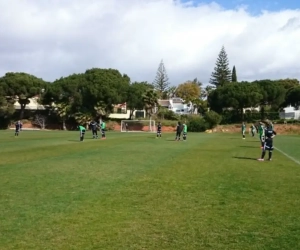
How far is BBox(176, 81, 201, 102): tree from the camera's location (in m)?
123

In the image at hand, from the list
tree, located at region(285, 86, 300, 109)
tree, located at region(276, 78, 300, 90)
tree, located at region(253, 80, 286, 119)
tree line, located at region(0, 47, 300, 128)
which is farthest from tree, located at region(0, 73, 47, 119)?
tree, located at region(276, 78, 300, 90)

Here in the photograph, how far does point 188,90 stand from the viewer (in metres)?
126

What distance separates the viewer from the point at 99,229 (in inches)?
299

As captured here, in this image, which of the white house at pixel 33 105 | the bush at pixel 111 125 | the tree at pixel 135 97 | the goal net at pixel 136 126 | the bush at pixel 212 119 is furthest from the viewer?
the white house at pixel 33 105

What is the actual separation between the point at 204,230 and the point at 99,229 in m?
1.90

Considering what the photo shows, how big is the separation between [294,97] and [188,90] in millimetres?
41714

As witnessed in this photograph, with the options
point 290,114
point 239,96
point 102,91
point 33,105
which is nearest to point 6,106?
point 33,105

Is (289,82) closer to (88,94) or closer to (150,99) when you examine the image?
(150,99)

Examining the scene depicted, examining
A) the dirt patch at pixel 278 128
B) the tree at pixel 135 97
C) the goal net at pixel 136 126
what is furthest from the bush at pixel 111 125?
the dirt patch at pixel 278 128

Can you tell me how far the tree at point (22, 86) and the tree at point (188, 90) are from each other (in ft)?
164

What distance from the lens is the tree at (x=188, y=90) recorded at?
123m

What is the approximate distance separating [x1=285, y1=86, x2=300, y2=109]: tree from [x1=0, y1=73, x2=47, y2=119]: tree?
2055 inches

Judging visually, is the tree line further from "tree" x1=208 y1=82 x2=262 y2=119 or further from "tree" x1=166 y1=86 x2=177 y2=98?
"tree" x1=166 y1=86 x2=177 y2=98

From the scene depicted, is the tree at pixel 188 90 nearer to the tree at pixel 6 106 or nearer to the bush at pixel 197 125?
the bush at pixel 197 125
